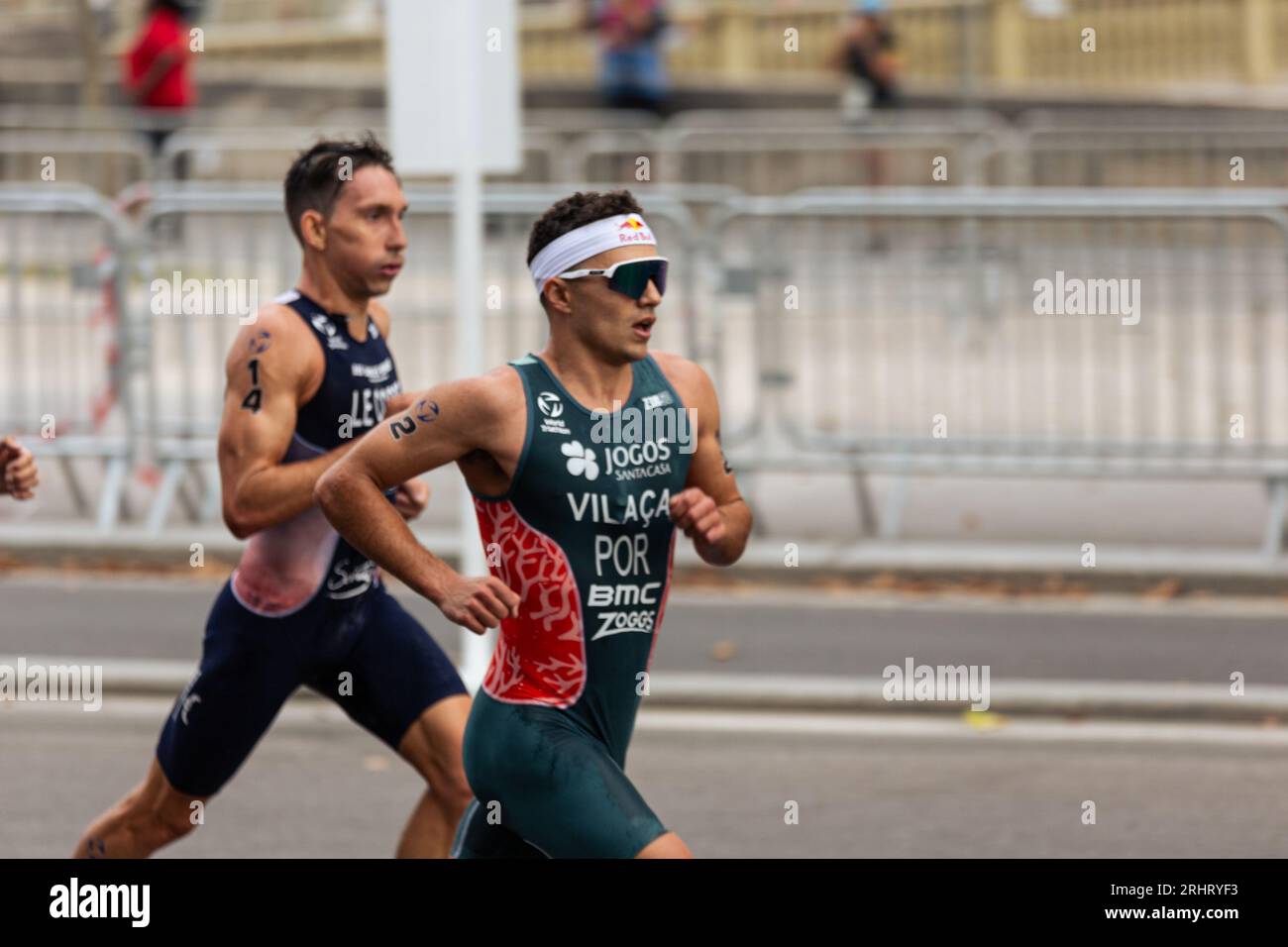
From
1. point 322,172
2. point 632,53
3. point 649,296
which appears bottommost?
point 649,296

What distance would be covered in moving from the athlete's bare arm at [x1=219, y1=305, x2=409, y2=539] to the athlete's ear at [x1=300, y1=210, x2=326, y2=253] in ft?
0.88

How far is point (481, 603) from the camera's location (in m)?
4.63

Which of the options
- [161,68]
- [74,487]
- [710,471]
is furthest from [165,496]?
[161,68]

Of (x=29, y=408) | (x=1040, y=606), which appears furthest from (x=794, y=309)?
(x=29, y=408)

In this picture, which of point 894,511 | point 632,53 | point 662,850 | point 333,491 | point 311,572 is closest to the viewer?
point 662,850

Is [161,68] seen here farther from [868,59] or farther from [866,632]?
[866,632]

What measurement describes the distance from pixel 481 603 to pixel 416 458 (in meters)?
0.42

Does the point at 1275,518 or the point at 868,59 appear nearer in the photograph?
the point at 1275,518

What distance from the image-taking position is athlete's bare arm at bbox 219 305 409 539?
566cm

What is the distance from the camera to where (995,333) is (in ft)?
37.7

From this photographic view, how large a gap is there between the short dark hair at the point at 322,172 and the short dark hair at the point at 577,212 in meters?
1.10

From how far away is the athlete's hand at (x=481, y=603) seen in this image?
4621 mm
